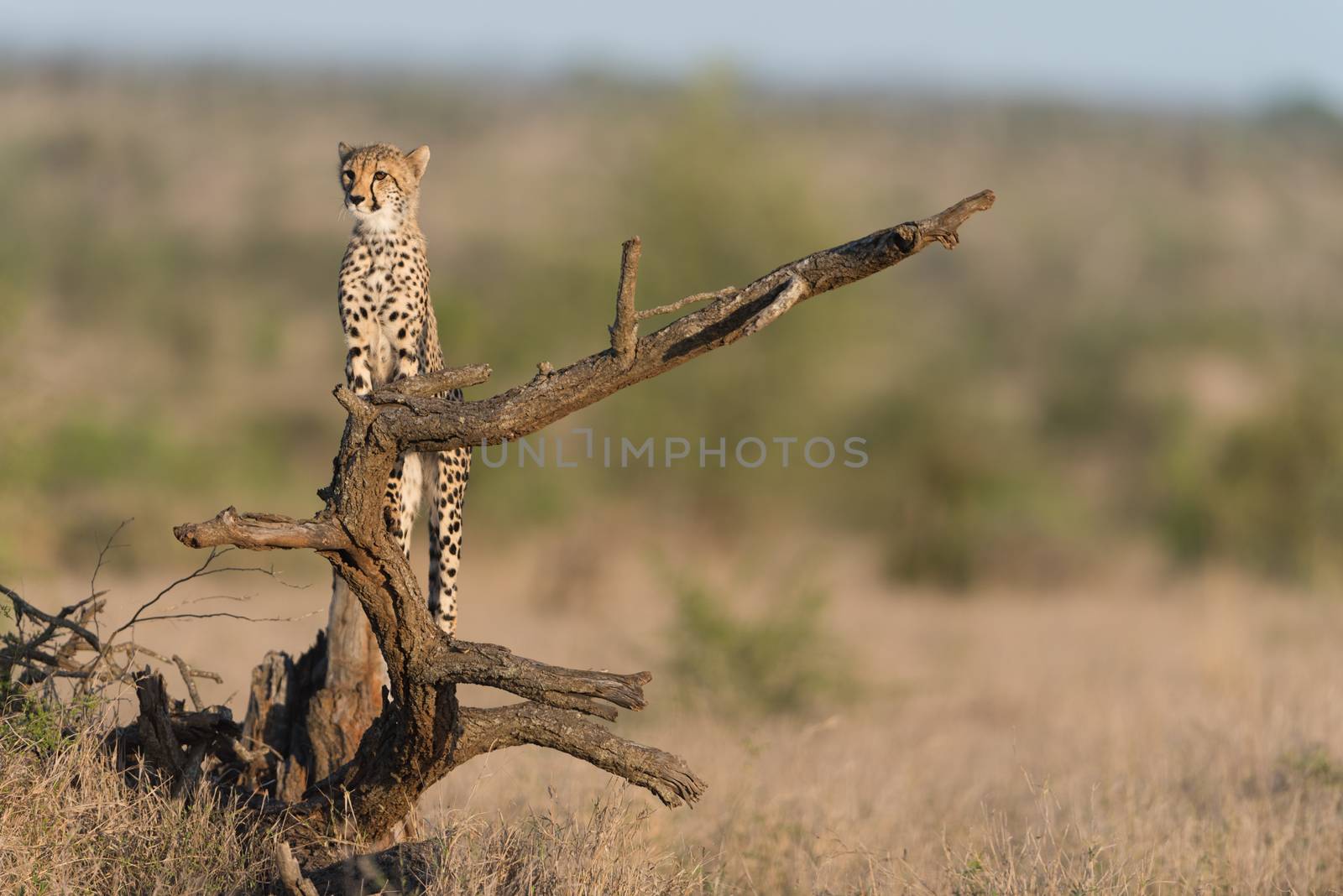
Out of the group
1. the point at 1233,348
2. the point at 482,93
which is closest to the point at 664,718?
the point at 1233,348

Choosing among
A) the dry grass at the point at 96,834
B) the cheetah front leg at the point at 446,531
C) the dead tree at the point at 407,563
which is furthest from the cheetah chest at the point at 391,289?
the dry grass at the point at 96,834

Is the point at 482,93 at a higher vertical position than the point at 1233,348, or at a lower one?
higher

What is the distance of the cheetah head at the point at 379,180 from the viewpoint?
406 centimetres

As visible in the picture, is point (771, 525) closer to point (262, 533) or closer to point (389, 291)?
point (389, 291)

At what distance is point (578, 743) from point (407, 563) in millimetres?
583

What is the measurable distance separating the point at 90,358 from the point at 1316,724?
1806cm

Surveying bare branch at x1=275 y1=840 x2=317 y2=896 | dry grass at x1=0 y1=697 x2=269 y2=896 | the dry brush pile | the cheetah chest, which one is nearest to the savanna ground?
dry grass at x1=0 y1=697 x2=269 y2=896

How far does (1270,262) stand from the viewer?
3988 centimetres

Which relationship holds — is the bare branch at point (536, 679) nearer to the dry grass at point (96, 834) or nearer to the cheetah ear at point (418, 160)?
the dry grass at point (96, 834)

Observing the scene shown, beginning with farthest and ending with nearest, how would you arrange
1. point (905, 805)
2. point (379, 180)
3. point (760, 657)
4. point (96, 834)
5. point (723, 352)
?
point (723, 352) → point (760, 657) → point (905, 805) → point (379, 180) → point (96, 834)

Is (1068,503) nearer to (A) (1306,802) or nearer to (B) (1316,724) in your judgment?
(B) (1316,724)

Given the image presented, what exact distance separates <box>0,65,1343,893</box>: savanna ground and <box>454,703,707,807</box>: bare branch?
221 millimetres

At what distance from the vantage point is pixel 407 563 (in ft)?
11.1

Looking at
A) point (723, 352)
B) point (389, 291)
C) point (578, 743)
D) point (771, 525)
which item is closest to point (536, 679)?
point (578, 743)
